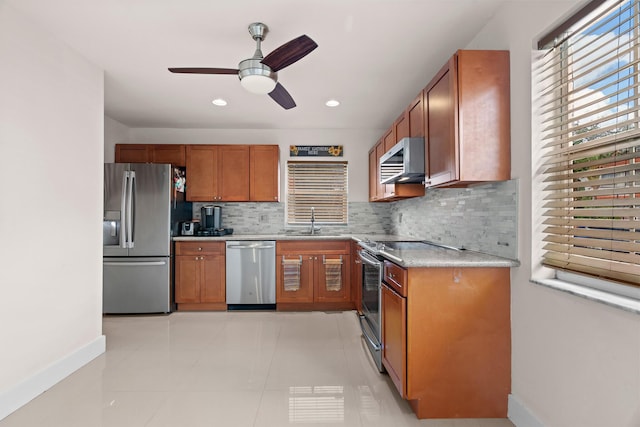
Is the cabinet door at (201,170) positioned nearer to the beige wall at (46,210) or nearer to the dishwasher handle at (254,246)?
the dishwasher handle at (254,246)

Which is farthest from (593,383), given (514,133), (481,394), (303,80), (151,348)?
(151,348)

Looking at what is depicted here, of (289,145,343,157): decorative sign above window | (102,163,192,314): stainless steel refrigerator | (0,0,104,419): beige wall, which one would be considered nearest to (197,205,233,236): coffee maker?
(102,163,192,314): stainless steel refrigerator

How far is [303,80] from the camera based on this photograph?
2984 mm

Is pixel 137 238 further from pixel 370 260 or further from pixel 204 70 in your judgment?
pixel 370 260

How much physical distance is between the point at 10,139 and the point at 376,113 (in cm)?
337

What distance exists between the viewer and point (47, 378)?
219 cm

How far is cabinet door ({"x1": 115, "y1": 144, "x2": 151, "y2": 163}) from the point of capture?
4.27m

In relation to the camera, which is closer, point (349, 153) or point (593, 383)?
point (593, 383)

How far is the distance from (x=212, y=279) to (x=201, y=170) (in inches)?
57.0

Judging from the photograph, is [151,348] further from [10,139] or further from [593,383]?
[593,383]

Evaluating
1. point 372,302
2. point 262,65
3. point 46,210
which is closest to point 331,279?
point 372,302

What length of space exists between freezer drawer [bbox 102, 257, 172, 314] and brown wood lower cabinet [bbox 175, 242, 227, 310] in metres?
0.19

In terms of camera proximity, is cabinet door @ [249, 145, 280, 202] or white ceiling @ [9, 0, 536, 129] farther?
cabinet door @ [249, 145, 280, 202]

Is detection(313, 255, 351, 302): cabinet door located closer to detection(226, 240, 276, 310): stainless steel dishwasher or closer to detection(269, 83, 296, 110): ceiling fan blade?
detection(226, 240, 276, 310): stainless steel dishwasher
